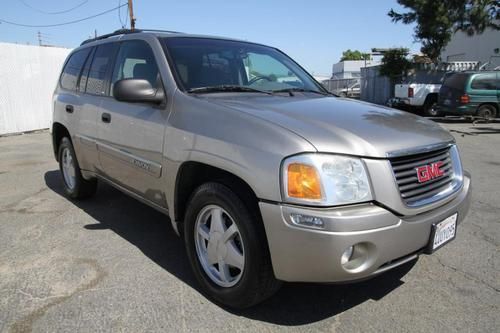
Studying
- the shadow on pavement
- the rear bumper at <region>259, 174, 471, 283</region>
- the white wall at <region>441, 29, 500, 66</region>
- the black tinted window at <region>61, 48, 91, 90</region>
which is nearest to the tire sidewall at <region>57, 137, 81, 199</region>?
the shadow on pavement

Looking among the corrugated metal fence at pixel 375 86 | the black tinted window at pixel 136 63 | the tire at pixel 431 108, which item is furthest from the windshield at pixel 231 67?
the corrugated metal fence at pixel 375 86

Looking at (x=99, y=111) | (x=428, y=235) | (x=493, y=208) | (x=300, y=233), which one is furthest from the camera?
(x=493, y=208)

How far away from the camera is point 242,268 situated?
2609 mm

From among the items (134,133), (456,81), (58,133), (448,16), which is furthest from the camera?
(448,16)

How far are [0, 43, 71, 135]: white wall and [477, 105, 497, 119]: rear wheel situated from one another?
529 inches

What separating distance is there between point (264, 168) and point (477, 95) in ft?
47.3

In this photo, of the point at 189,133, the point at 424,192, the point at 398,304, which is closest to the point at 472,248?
the point at 398,304

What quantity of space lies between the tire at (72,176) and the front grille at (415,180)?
141 inches

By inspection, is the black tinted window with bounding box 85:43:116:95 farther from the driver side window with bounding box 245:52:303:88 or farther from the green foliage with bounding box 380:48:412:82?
the green foliage with bounding box 380:48:412:82

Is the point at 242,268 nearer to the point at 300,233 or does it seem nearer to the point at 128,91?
the point at 300,233

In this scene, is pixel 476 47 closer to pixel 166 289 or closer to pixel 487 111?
pixel 487 111

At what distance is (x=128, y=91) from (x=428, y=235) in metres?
2.18

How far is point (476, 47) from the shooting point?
3053cm

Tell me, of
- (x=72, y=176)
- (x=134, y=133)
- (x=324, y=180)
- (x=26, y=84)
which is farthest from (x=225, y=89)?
(x=26, y=84)
